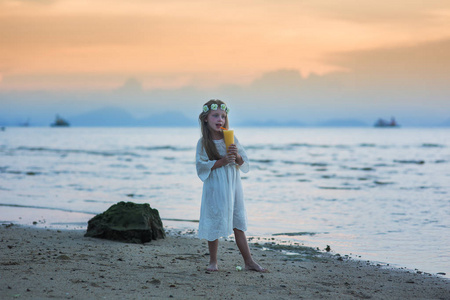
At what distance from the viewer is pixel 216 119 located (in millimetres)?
5117

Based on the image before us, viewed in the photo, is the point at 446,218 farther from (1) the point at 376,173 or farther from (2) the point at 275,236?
(1) the point at 376,173

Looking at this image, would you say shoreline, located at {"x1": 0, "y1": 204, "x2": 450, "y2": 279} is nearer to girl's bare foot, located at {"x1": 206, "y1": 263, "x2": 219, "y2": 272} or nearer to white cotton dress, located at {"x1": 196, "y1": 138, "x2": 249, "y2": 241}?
girl's bare foot, located at {"x1": 206, "y1": 263, "x2": 219, "y2": 272}

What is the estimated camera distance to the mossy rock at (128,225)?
6.41 m

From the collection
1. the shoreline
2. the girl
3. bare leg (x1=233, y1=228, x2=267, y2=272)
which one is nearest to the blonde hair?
the girl

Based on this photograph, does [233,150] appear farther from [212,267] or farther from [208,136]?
[212,267]

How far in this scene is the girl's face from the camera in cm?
512

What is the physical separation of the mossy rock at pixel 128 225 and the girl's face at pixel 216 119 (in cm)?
203

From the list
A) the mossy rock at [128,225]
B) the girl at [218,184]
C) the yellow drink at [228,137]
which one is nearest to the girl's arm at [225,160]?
the girl at [218,184]

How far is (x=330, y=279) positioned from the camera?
483 cm

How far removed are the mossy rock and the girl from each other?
1623 millimetres

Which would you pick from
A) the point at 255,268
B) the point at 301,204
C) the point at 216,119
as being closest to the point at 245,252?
the point at 255,268

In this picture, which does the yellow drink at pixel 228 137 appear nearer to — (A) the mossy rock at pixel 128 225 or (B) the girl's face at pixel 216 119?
(B) the girl's face at pixel 216 119

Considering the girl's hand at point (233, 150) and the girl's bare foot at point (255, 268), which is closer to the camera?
the girl's hand at point (233, 150)

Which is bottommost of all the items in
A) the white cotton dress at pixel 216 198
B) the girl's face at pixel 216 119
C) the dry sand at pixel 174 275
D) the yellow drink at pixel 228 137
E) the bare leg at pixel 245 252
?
the dry sand at pixel 174 275
